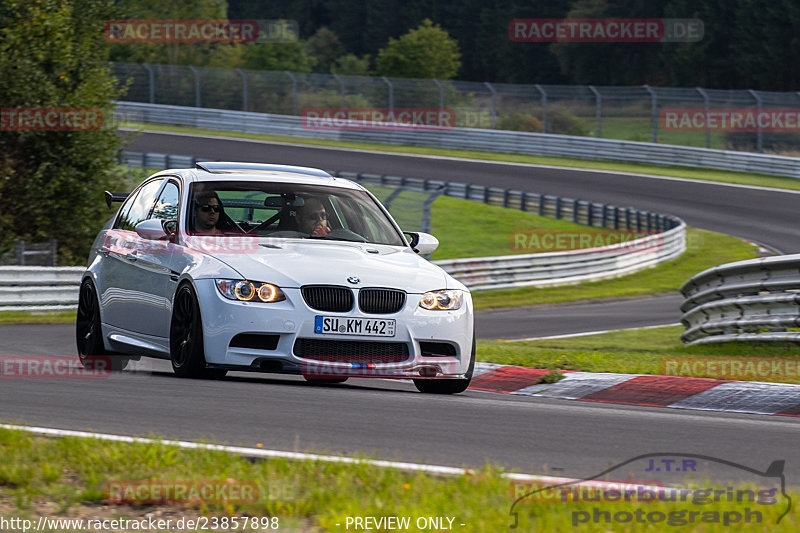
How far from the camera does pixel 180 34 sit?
73.7m

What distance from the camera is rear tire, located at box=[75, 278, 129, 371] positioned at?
32.3 ft

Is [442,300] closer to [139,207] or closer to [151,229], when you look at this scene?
[151,229]

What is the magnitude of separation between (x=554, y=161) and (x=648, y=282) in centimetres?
1920

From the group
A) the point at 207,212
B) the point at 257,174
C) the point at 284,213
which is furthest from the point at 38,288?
the point at 284,213

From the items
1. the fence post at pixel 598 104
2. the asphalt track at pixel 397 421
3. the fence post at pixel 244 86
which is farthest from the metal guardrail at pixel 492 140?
the asphalt track at pixel 397 421

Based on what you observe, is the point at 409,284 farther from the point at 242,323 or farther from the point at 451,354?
the point at 242,323

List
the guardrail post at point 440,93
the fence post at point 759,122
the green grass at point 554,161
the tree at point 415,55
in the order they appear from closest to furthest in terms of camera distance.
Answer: the fence post at point 759,122, the green grass at point 554,161, the guardrail post at point 440,93, the tree at point 415,55

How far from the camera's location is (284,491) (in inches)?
183

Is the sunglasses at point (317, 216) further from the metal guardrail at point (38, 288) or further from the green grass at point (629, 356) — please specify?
the metal guardrail at point (38, 288)

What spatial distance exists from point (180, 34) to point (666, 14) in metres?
31.6

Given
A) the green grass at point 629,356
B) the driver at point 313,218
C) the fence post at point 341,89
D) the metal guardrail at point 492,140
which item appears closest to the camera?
the driver at point 313,218

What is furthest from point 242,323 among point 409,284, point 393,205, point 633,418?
point 393,205

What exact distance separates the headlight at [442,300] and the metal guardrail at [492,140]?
3670cm

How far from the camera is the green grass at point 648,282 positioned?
80.4 feet
